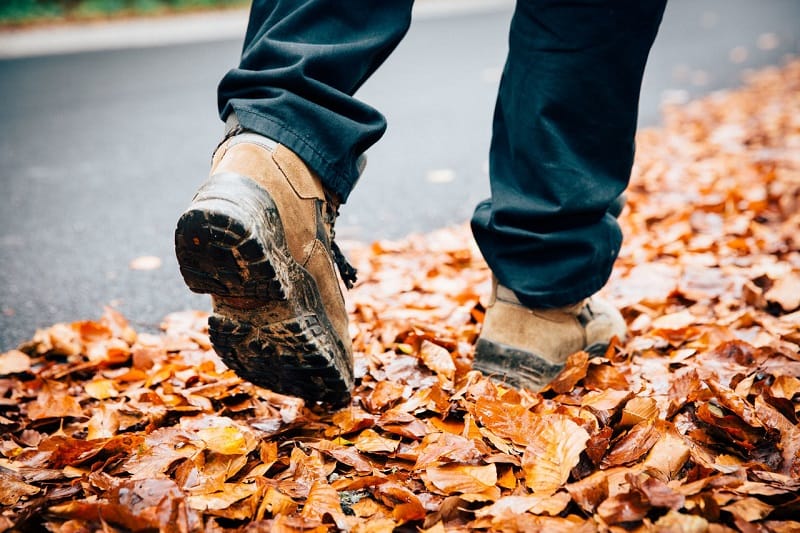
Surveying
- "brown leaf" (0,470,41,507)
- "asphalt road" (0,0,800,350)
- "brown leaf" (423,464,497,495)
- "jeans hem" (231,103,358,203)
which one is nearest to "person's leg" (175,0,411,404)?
"jeans hem" (231,103,358,203)

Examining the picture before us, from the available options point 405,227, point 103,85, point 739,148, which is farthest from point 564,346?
point 103,85

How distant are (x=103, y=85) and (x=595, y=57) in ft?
15.1

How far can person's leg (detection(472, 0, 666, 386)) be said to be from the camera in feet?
3.91

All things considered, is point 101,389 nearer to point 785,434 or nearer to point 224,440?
point 224,440

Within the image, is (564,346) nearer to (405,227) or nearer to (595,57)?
(595,57)

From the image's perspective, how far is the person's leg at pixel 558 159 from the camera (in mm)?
1190

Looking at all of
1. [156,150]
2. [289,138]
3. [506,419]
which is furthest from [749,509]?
[156,150]

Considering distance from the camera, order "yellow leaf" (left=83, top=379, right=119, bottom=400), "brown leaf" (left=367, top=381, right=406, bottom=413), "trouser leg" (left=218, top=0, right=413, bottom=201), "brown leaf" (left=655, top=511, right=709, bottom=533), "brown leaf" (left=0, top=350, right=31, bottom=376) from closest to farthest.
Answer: "brown leaf" (left=655, top=511, right=709, bottom=533) < "trouser leg" (left=218, top=0, right=413, bottom=201) < "brown leaf" (left=367, top=381, right=406, bottom=413) < "yellow leaf" (left=83, top=379, right=119, bottom=400) < "brown leaf" (left=0, top=350, right=31, bottom=376)

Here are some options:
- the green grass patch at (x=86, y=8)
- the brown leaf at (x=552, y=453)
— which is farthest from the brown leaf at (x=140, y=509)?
the green grass patch at (x=86, y=8)

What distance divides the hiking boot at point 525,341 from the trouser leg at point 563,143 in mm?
47

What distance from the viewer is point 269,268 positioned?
1.00 m

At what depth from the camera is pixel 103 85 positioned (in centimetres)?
491

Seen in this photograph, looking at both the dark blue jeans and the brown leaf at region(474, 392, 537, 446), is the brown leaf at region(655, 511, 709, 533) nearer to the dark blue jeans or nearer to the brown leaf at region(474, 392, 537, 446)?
the brown leaf at region(474, 392, 537, 446)

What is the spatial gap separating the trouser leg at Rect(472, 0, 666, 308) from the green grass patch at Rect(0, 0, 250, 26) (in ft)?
27.1
